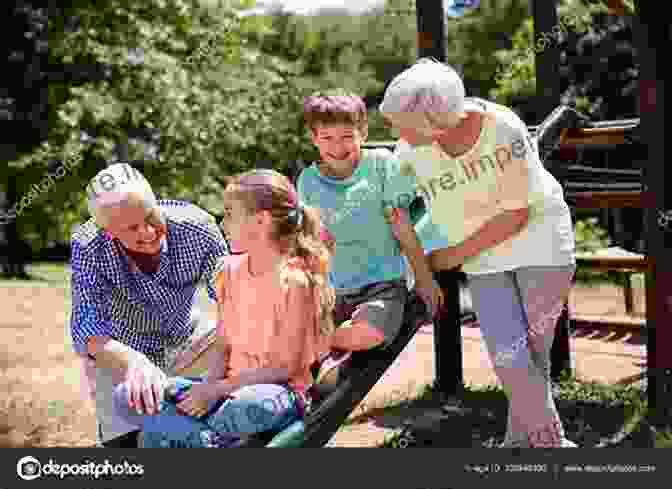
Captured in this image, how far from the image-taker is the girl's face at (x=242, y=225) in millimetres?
2666

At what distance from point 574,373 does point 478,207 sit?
2.85m

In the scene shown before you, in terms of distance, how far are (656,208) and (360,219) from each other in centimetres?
126

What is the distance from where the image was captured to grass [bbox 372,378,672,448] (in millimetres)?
3832

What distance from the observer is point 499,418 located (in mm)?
4281

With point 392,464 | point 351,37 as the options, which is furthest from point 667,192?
point 351,37

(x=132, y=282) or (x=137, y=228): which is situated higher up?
(x=137, y=228)

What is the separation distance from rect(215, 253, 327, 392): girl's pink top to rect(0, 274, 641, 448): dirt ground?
1.56 meters

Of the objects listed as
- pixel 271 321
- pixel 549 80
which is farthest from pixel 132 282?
pixel 549 80

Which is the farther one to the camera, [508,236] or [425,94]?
[508,236]

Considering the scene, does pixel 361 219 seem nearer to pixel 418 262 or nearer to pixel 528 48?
pixel 418 262

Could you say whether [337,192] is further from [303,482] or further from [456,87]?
[303,482]

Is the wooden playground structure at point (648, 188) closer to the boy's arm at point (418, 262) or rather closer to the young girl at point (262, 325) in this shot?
the boy's arm at point (418, 262)

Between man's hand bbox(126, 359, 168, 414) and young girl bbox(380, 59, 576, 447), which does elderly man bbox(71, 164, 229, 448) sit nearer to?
man's hand bbox(126, 359, 168, 414)

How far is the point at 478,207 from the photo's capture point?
283 cm
